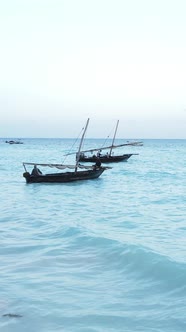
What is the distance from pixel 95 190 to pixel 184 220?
11.5 m

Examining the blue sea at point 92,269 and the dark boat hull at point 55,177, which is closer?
the blue sea at point 92,269

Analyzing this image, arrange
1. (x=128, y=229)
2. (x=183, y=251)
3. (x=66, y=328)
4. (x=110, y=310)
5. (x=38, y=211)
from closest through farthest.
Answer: (x=66, y=328) → (x=110, y=310) → (x=183, y=251) → (x=128, y=229) → (x=38, y=211)

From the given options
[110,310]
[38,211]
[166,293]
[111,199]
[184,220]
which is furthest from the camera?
[111,199]

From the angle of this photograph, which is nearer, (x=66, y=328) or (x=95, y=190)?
(x=66, y=328)

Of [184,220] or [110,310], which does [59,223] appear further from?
[110,310]

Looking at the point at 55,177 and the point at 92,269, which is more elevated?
the point at 55,177

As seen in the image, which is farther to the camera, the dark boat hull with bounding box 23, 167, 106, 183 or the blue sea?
the dark boat hull with bounding box 23, 167, 106, 183

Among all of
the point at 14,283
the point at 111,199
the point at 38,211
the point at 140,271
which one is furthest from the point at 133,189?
the point at 14,283

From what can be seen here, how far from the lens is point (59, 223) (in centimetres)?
1563

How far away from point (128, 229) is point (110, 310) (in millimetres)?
7485

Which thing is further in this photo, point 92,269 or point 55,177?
point 55,177

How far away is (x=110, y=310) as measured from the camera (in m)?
7.32

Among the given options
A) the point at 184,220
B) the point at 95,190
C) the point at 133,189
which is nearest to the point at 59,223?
the point at 184,220

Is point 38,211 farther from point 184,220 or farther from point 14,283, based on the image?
point 14,283
